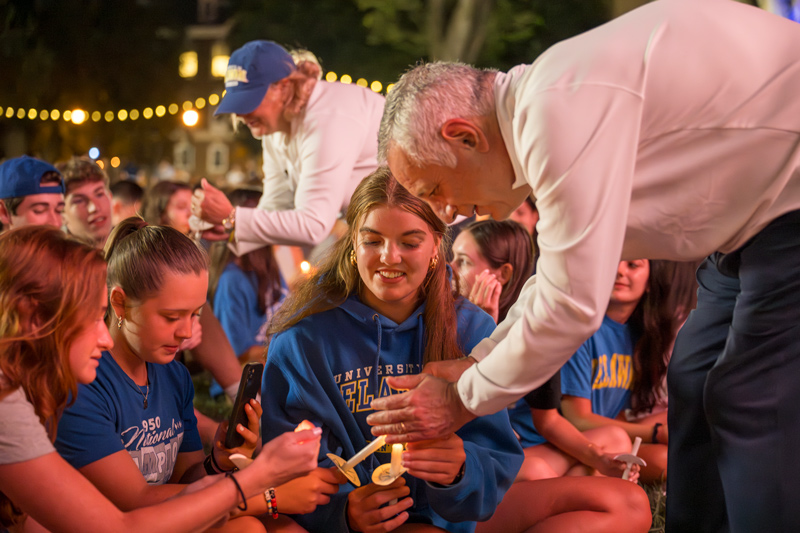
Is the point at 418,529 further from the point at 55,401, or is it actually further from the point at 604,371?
the point at 604,371

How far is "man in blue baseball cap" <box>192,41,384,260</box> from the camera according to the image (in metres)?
3.71

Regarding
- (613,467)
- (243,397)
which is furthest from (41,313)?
(613,467)

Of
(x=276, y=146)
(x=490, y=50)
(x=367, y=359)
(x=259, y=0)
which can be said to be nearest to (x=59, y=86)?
(x=259, y=0)

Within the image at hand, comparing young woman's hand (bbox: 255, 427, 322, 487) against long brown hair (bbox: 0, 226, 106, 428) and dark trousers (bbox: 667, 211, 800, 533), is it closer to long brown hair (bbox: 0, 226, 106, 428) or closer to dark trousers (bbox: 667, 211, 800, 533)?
long brown hair (bbox: 0, 226, 106, 428)

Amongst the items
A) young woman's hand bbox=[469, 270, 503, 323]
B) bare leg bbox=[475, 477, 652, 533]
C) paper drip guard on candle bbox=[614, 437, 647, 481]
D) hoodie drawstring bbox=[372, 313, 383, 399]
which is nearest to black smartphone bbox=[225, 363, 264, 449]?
hoodie drawstring bbox=[372, 313, 383, 399]

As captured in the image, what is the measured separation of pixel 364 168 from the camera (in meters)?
3.93

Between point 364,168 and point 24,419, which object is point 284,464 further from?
point 364,168

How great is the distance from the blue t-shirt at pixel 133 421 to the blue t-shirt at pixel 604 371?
1.58 meters

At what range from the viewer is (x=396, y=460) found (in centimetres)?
207

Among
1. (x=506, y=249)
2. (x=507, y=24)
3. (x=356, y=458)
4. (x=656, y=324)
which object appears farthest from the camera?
(x=507, y=24)

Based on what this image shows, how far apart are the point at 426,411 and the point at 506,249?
179cm

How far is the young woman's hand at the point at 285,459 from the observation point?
1915 millimetres

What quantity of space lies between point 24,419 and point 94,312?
290mm

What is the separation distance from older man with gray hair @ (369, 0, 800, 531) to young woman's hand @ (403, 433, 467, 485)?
0.49 feet
